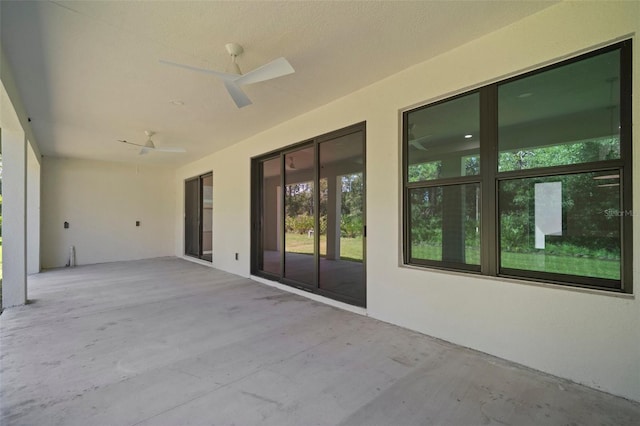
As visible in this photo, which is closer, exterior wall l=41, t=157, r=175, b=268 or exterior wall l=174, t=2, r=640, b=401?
exterior wall l=174, t=2, r=640, b=401

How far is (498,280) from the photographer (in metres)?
2.48

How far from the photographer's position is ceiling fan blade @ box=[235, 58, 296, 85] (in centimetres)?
234

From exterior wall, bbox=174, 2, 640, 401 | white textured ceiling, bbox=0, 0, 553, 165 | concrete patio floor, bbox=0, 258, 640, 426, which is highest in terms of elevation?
white textured ceiling, bbox=0, 0, 553, 165

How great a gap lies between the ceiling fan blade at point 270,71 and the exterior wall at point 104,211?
730cm

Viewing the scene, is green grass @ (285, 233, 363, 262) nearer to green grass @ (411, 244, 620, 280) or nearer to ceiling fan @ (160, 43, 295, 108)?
green grass @ (411, 244, 620, 280)

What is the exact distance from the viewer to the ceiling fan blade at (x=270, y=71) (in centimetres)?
234

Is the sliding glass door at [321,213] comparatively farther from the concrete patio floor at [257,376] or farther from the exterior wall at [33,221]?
the exterior wall at [33,221]

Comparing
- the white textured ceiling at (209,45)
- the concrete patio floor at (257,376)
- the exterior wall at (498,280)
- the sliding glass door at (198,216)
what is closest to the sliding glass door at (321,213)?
the exterior wall at (498,280)

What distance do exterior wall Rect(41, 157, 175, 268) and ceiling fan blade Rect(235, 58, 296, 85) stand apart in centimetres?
730

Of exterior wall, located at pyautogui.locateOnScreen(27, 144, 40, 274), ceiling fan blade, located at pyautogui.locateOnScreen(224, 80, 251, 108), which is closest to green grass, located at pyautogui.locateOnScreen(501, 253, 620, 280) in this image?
ceiling fan blade, located at pyautogui.locateOnScreen(224, 80, 251, 108)

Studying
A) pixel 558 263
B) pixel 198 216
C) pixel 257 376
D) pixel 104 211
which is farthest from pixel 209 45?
pixel 104 211

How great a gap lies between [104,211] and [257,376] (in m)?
7.93

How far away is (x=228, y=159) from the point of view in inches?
250

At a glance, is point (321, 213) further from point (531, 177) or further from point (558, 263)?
point (558, 263)
